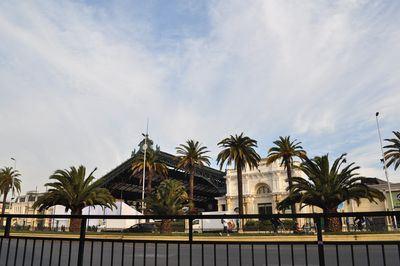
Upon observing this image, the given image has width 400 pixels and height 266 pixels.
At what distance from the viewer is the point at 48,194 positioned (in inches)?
1319

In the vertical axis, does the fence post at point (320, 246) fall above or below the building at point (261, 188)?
below

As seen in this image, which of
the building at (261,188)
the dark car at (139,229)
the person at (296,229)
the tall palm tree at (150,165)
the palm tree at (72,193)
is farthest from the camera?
the building at (261,188)

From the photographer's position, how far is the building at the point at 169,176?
223ft

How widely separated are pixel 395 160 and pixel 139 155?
130ft

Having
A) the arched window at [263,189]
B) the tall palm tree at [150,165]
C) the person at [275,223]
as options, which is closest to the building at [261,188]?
the arched window at [263,189]

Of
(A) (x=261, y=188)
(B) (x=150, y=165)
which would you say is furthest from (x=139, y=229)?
(A) (x=261, y=188)

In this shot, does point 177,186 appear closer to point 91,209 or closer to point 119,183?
point 91,209

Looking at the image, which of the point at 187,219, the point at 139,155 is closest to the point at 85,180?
the point at 139,155

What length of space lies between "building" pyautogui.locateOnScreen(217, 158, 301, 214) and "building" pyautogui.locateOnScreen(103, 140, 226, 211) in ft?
31.7

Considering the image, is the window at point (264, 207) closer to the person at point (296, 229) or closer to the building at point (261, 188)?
the building at point (261, 188)

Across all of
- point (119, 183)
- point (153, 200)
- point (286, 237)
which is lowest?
point (286, 237)

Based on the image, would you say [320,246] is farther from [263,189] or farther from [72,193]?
[263,189]

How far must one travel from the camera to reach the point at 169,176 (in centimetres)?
7800

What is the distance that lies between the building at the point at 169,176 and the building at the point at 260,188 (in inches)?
381
